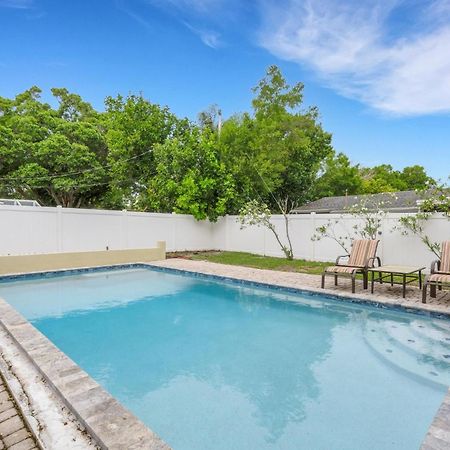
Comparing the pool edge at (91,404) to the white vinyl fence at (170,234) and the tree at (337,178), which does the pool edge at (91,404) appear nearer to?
the white vinyl fence at (170,234)

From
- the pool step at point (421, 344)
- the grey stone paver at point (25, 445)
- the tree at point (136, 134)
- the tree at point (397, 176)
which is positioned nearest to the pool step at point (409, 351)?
the pool step at point (421, 344)

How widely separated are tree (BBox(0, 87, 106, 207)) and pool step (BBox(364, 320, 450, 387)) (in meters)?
20.8

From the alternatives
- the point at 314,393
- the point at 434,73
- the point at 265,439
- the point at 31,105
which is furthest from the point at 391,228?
the point at 31,105

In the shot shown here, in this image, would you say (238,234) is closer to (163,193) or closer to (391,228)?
(163,193)

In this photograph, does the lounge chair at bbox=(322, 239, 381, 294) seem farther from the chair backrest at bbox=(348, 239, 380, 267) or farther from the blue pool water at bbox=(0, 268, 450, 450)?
the blue pool water at bbox=(0, 268, 450, 450)

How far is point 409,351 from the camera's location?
487 cm

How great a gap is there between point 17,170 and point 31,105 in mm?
4954

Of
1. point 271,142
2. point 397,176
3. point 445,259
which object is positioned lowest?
point 445,259

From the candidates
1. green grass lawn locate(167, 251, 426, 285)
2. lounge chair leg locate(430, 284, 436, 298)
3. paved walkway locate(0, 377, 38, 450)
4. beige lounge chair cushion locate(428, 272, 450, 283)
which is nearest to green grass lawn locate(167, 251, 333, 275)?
green grass lawn locate(167, 251, 426, 285)

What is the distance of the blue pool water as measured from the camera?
3146 mm

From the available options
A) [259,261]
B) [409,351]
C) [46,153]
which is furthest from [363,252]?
[46,153]

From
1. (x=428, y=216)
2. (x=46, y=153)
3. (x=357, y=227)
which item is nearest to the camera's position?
(x=428, y=216)

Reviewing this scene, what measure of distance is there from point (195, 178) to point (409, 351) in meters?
12.0

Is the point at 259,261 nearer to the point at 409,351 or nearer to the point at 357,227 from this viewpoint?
the point at 357,227
